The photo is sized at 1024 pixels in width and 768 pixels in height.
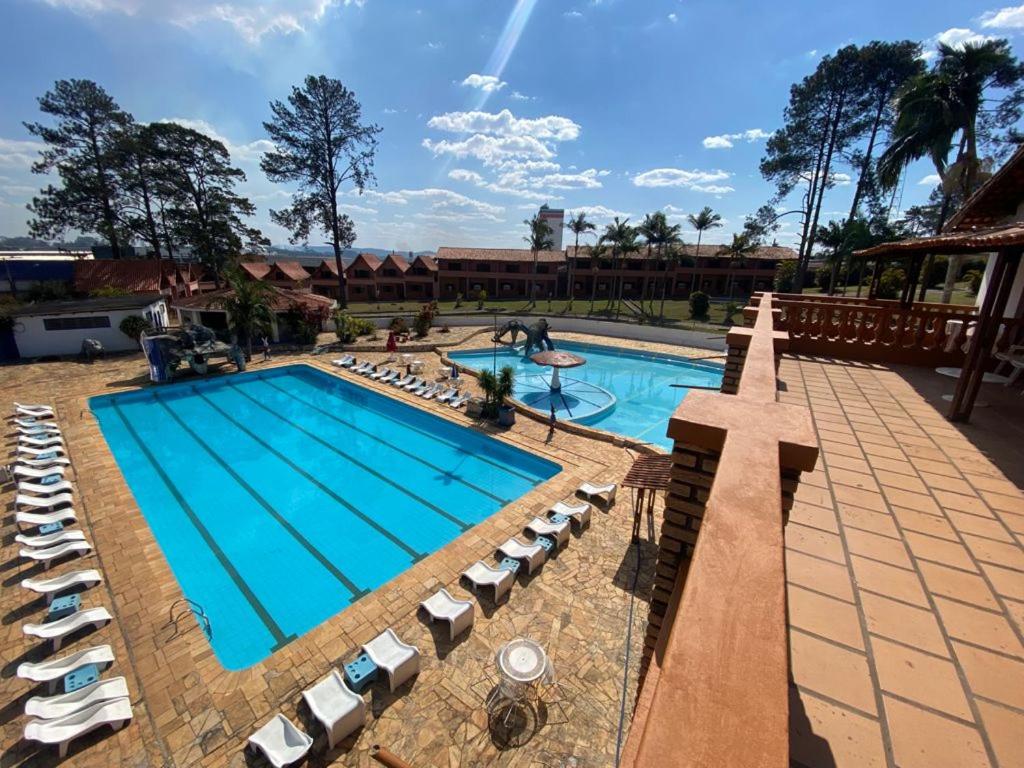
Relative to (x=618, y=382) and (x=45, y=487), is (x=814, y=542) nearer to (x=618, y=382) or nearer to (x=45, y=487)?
(x=45, y=487)

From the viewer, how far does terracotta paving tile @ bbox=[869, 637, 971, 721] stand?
2.25m

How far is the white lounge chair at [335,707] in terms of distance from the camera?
4.96 metres

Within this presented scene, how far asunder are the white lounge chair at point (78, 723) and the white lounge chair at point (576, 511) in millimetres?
6907

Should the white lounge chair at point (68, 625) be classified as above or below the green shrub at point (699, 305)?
below

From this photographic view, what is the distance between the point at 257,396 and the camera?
18578mm

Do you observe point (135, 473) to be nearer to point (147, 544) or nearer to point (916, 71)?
point (147, 544)

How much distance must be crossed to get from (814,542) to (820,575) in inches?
15.2

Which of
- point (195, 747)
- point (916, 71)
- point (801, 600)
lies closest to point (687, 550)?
point (801, 600)

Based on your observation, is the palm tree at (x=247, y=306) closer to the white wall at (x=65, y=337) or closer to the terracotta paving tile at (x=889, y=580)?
the white wall at (x=65, y=337)

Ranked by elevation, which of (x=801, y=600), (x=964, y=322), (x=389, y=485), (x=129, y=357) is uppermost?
(x=964, y=322)

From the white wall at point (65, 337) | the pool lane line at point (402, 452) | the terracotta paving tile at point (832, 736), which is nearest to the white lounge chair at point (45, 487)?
the pool lane line at point (402, 452)

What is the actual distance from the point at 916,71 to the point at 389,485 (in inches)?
1449

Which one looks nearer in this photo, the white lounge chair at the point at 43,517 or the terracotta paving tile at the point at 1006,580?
the terracotta paving tile at the point at 1006,580

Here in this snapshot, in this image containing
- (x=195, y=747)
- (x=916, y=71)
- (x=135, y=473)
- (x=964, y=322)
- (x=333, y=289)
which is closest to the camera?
(x=195, y=747)
